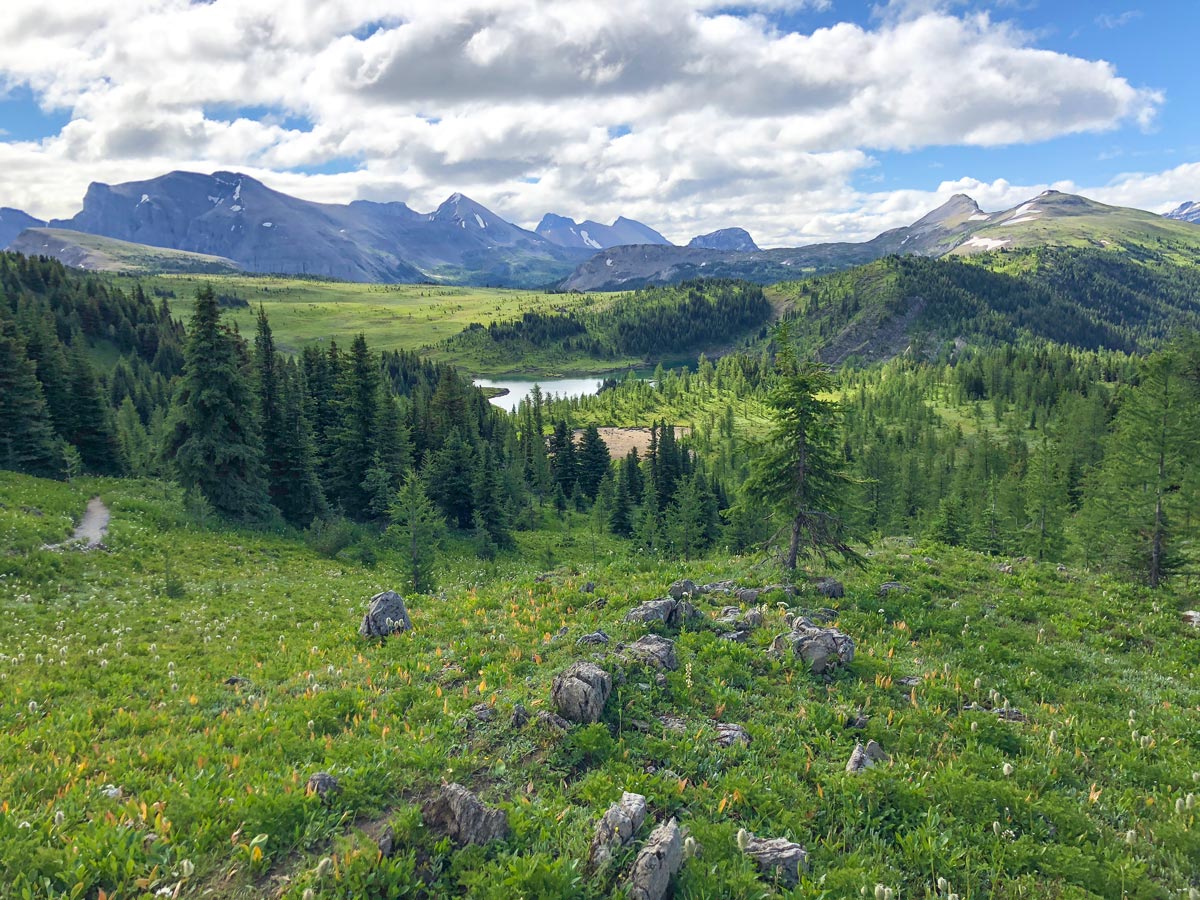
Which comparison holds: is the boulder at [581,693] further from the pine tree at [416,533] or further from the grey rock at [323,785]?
the pine tree at [416,533]

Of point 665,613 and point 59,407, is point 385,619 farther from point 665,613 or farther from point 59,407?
point 59,407

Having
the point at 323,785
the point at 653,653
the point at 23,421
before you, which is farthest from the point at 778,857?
the point at 23,421

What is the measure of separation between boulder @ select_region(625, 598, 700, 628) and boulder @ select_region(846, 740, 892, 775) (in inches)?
Result: 220

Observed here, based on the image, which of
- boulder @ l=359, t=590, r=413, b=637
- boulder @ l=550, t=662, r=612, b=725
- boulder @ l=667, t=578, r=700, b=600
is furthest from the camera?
boulder @ l=667, t=578, r=700, b=600

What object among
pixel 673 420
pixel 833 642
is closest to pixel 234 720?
pixel 833 642

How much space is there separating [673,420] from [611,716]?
170195 millimetres

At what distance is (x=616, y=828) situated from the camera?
7723 mm

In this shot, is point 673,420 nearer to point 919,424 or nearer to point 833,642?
point 919,424

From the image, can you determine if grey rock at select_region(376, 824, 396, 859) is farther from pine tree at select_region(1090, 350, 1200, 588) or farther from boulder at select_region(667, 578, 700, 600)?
pine tree at select_region(1090, 350, 1200, 588)

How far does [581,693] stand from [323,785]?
436 centimetres

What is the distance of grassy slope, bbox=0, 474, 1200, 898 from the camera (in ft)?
23.9

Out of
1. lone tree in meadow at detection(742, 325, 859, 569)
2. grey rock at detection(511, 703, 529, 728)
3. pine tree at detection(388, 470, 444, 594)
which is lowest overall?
pine tree at detection(388, 470, 444, 594)

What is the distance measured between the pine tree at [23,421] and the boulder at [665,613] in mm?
46452

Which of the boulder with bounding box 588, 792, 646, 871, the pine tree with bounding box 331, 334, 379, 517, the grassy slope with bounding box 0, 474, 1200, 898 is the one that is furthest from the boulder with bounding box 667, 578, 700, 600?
the pine tree with bounding box 331, 334, 379, 517
